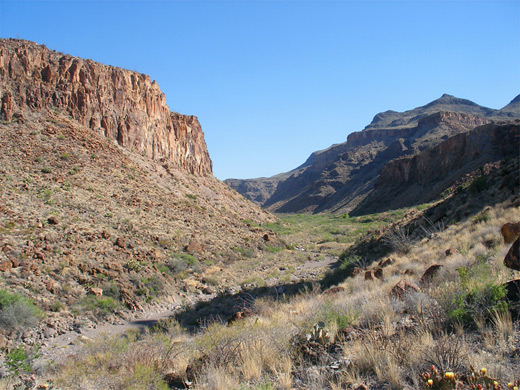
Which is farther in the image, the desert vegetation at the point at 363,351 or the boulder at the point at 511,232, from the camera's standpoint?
the boulder at the point at 511,232

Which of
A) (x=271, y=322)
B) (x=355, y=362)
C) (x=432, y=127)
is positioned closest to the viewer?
(x=355, y=362)

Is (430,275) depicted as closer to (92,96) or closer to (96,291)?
(96,291)

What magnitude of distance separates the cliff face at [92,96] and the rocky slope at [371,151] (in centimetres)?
5173

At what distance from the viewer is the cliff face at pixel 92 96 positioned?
2817 centimetres

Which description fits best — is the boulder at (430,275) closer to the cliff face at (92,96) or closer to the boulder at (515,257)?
the boulder at (515,257)

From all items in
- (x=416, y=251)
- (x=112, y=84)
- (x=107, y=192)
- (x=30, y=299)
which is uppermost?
(x=112, y=84)

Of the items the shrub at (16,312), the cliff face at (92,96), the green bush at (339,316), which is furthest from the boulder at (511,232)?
the cliff face at (92,96)

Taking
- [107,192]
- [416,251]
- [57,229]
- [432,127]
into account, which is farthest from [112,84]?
[432,127]

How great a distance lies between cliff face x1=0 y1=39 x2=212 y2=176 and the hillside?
0.36 feet

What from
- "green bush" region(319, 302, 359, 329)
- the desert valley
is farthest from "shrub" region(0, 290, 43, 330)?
"green bush" region(319, 302, 359, 329)

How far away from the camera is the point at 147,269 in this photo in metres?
15.7

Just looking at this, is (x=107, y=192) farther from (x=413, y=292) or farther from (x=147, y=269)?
(x=413, y=292)

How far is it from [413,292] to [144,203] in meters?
22.0

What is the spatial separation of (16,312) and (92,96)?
92.0ft
